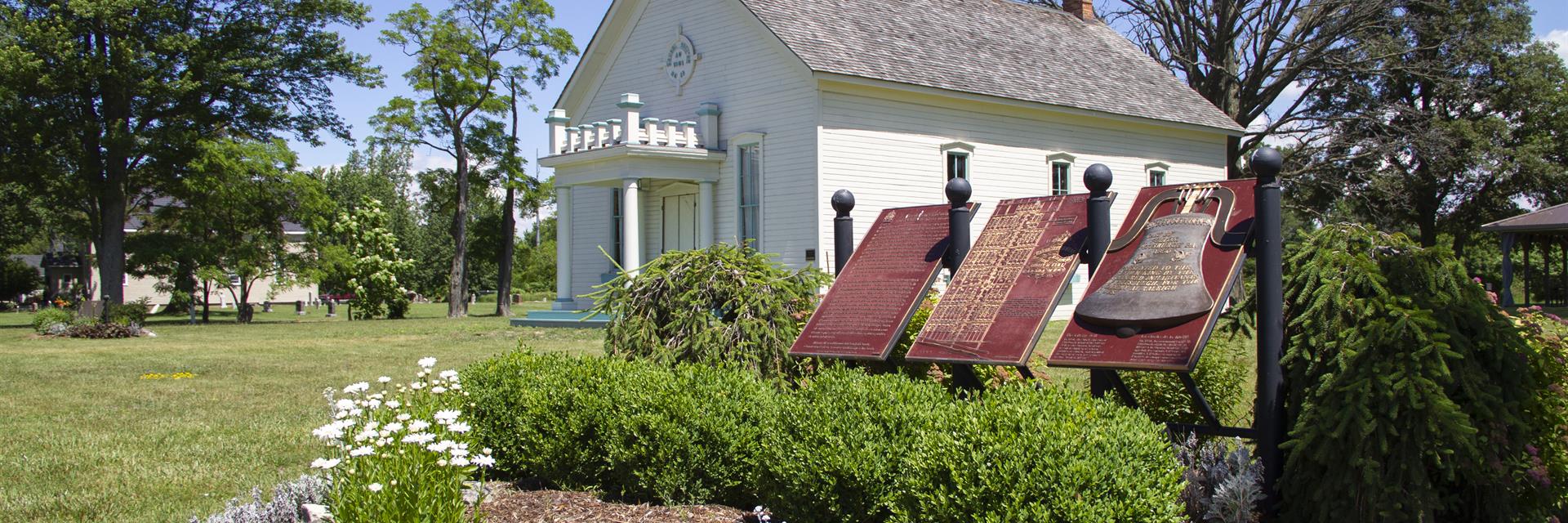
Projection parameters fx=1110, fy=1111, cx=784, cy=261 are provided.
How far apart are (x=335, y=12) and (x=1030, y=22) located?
22.5 metres

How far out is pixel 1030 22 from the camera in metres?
29.0

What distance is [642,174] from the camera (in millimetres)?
22109

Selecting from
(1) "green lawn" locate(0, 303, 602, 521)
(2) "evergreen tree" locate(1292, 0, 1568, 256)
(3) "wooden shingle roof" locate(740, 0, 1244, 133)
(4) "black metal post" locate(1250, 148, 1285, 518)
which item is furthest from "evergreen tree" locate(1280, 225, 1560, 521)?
(2) "evergreen tree" locate(1292, 0, 1568, 256)

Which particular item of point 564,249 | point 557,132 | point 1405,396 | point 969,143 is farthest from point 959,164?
point 1405,396

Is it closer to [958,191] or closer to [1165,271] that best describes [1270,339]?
[1165,271]

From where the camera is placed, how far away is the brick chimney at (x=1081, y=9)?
107 ft

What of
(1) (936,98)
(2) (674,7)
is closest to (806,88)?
(1) (936,98)

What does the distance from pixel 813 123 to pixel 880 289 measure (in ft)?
44.8

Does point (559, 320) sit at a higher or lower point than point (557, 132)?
lower

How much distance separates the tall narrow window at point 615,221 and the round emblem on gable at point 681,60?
3438 mm

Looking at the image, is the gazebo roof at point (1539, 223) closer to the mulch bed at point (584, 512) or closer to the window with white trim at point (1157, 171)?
the window with white trim at point (1157, 171)

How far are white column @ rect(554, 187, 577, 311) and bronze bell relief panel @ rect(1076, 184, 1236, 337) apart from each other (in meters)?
20.4

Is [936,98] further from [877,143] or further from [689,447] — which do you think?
[689,447]

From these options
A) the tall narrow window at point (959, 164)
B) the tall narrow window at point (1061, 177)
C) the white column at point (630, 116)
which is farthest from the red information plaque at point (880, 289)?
the tall narrow window at point (1061, 177)
